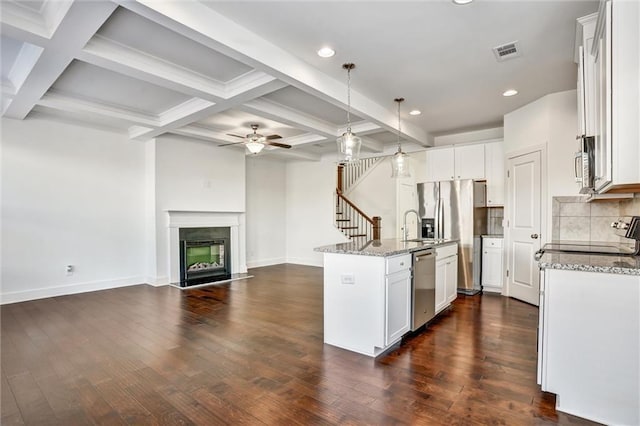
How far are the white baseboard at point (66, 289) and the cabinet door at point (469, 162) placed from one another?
20.2 feet

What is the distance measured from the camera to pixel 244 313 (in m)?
4.29

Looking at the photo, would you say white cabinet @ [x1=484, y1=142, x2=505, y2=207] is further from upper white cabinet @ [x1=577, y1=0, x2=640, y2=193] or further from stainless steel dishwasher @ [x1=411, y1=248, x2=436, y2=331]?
upper white cabinet @ [x1=577, y1=0, x2=640, y2=193]

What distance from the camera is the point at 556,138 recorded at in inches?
174

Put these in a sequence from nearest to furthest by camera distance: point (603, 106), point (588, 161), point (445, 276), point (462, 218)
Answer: point (603, 106) → point (588, 161) → point (445, 276) → point (462, 218)

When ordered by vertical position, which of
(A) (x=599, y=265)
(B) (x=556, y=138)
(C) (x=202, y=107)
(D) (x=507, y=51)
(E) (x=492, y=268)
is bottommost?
(E) (x=492, y=268)

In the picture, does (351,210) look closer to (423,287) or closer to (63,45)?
(423,287)

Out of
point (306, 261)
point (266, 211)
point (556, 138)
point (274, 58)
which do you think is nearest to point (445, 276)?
point (556, 138)

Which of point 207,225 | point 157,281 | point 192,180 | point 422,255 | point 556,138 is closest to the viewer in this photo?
point 422,255

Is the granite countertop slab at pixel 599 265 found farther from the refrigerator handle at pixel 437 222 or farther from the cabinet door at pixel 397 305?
the refrigerator handle at pixel 437 222

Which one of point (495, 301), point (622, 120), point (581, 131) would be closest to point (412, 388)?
point (622, 120)

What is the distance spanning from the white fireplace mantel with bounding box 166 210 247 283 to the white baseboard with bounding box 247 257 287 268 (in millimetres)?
640

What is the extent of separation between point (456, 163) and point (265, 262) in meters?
5.06

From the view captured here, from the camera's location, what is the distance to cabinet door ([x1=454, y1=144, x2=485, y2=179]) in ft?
18.9

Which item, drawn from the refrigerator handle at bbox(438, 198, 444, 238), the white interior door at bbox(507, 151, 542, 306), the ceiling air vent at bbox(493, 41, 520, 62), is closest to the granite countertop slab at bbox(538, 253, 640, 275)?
the ceiling air vent at bbox(493, 41, 520, 62)
